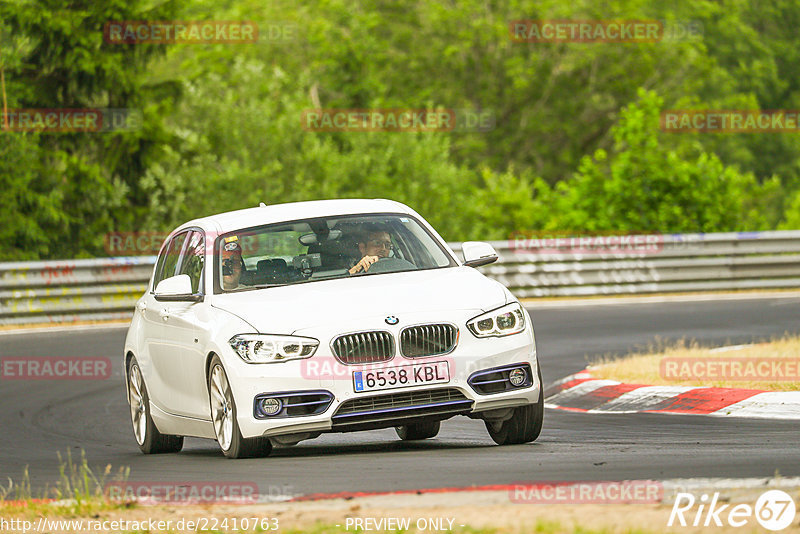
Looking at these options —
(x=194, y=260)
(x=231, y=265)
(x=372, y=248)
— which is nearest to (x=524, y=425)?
(x=372, y=248)

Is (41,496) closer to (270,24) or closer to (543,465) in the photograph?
(543,465)

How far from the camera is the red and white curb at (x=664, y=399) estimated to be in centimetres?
1039

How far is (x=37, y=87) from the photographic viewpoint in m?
30.9

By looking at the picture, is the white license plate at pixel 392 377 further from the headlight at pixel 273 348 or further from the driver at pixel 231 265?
the driver at pixel 231 265

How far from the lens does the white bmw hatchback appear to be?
8.47 m

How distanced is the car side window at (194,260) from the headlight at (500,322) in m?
2.04

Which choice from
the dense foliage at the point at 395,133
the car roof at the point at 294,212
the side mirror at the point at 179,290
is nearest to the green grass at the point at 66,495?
the side mirror at the point at 179,290

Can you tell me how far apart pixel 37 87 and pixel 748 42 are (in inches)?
1992

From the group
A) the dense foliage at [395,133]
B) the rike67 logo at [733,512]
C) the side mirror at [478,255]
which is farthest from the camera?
the dense foliage at [395,133]

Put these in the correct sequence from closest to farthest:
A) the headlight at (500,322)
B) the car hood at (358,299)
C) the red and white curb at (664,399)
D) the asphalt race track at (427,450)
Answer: the asphalt race track at (427,450), the car hood at (358,299), the headlight at (500,322), the red and white curb at (664,399)

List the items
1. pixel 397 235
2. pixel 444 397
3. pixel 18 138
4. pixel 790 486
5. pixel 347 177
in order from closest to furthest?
pixel 790 486 → pixel 444 397 → pixel 397 235 → pixel 18 138 → pixel 347 177

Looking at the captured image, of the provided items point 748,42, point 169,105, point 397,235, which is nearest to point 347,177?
point 169,105

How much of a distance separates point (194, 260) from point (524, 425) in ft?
8.68

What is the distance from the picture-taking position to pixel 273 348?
851cm
